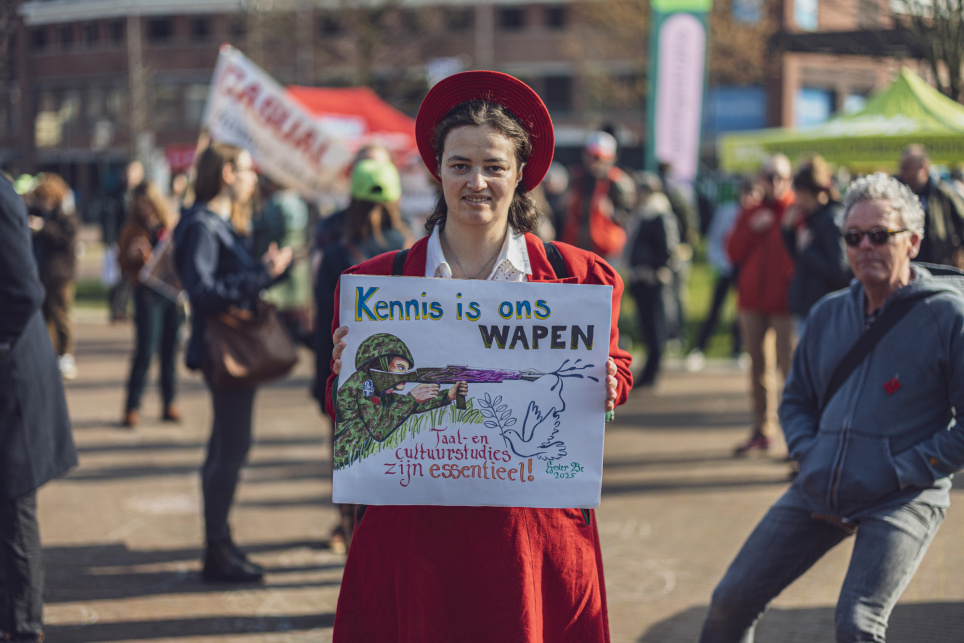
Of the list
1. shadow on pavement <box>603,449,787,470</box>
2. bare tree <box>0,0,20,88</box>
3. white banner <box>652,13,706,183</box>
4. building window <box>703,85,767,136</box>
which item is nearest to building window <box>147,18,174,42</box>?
building window <box>703,85,767,136</box>

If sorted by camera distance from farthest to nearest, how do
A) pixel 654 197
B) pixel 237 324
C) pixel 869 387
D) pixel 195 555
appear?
pixel 654 197, pixel 195 555, pixel 237 324, pixel 869 387

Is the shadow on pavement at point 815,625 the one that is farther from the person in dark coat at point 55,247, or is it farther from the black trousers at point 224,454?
the person in dark coat at point 55,247

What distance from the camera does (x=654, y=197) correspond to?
931cm

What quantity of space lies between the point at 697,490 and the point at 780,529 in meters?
3.18

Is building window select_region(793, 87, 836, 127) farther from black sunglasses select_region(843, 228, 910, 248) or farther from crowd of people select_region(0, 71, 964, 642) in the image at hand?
black sunglasses select_region(843, 228, 910, 248)

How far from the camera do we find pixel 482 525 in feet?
7.86

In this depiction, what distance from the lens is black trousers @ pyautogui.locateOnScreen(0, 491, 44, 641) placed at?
3701 millimetres

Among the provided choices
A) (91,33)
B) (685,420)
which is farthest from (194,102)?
(685,420)

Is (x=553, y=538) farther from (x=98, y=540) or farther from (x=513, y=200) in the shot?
(x=98, y=540)

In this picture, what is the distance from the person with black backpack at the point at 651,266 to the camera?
9219 mm

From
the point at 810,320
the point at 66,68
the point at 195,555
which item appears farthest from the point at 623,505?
the point at 66,68

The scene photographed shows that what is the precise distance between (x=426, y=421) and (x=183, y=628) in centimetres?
243

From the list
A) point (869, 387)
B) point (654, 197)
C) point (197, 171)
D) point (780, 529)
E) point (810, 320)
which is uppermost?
point (654, 197)

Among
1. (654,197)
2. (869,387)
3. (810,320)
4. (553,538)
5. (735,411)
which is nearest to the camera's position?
(553,538)
